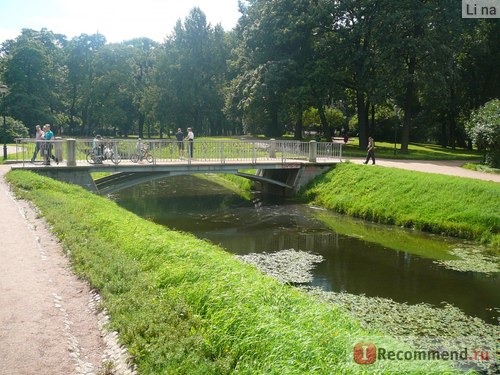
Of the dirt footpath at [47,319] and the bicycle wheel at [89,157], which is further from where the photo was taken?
the bicycle wheel at [89,157]

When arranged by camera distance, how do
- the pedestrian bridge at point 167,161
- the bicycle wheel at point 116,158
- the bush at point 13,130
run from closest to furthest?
the pedestrian bridge at point 167,161
the bicycle wheel at point 116,158
the bush at point 13,130

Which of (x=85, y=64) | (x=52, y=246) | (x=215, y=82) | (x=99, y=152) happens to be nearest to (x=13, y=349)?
(x=52, y=246)

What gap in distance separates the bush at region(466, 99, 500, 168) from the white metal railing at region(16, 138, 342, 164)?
7.76m

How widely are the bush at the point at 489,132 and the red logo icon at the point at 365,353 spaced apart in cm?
2326

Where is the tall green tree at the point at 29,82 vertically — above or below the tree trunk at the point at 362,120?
above

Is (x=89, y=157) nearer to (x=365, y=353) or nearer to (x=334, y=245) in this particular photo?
(x=334, y=245)

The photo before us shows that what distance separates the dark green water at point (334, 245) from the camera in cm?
1188

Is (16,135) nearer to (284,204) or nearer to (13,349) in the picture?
(284,204)

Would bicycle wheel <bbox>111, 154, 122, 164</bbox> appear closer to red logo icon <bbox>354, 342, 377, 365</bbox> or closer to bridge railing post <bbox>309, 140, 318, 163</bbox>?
bridge railing post <bbox>309, 140, 318, 163</bbox>

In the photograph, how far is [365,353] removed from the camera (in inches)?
223

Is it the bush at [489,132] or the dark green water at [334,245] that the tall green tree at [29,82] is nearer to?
Result: the dark green water at [334,245]

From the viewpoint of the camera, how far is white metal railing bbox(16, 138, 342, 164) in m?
23.3

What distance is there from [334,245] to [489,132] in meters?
14.2

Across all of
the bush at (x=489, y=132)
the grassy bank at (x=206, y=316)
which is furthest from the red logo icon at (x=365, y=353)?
the bush at (x=489, y=132)
